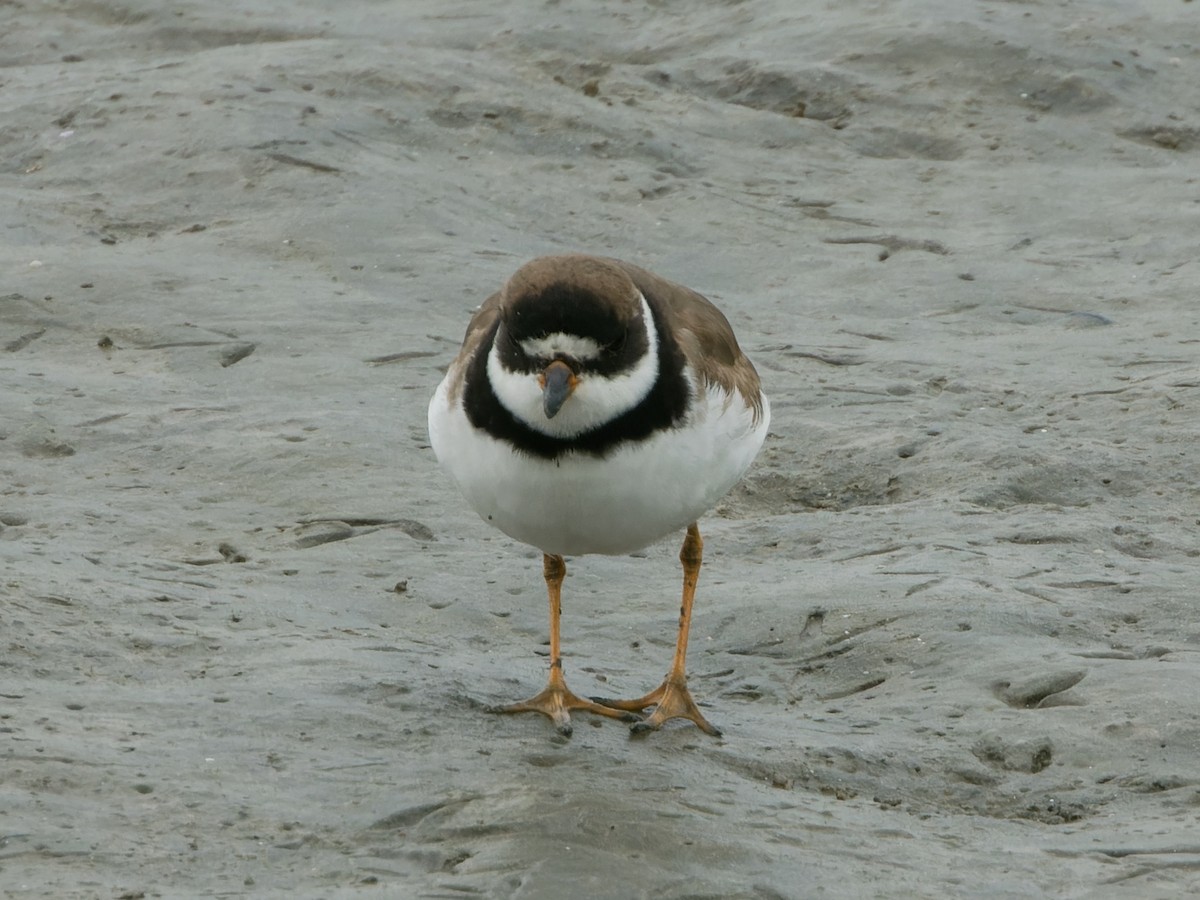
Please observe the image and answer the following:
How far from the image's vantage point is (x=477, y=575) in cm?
659

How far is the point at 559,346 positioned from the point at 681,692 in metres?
1.33

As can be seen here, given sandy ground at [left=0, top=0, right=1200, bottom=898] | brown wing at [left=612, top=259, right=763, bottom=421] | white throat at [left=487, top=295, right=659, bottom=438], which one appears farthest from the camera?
brown wing at [left=612, top=259, right=763, bottom=421]

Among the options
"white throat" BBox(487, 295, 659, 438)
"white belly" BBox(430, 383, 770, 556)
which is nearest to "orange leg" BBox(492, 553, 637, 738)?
"white belly" BBox(430, 383, 770, 556)

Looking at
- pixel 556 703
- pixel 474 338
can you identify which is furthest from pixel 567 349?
pixel 556 703

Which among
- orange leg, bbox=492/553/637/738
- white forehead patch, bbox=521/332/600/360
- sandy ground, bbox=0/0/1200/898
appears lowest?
orange leg, bbox=492/553/637/738

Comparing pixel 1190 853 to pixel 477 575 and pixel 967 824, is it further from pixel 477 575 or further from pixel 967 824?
pixel 477 575

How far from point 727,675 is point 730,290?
3999mm

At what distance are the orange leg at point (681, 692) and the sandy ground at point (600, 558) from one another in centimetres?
7

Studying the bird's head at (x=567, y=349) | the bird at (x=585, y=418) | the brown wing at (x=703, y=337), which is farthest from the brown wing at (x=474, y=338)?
the brown wing at (x=703, y=337)

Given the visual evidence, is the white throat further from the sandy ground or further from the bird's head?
the sandy ground

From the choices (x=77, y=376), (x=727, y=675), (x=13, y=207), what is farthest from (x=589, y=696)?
(x=13, y=207)

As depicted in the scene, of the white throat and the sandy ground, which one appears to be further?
the white throat

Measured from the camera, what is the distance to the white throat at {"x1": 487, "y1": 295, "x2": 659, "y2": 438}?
191 inches

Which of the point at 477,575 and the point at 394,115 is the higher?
the point at 394,115
